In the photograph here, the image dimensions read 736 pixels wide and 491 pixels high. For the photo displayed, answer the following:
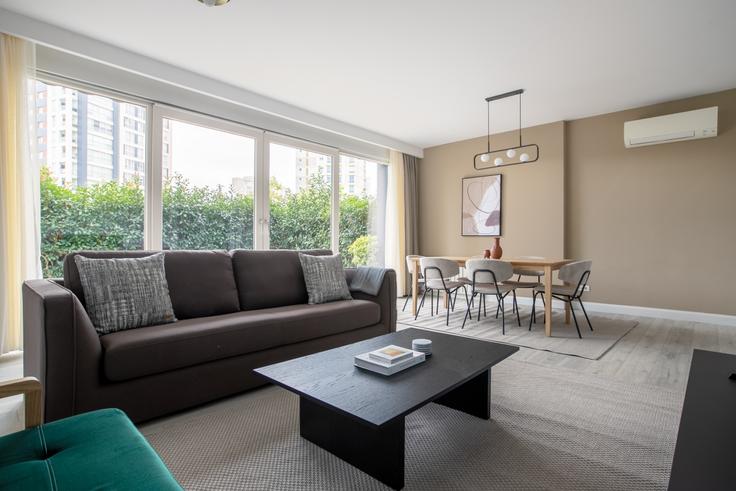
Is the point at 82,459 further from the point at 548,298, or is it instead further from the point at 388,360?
the point at 548,298

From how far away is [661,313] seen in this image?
15.0 feet

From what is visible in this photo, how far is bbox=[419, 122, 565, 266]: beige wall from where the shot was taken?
5262 millimetres

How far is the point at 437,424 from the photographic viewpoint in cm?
188

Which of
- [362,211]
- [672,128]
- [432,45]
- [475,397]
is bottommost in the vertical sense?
[475,397]

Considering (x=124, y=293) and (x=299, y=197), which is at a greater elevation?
(x=299, y=197)

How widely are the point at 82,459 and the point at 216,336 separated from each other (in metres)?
1.22

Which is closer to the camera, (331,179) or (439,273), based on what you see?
(439,273)

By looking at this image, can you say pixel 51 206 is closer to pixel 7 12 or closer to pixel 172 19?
pixel 7 12

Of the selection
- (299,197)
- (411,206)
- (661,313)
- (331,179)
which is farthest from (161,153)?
(661,313)

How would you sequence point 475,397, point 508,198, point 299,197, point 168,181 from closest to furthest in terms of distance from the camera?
point 475,397 < point 168,181 < point 299,197 < point 508,198

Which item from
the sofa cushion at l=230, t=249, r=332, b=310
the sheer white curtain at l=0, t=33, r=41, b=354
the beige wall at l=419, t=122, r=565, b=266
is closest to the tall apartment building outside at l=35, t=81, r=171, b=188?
the sheer white curtain at l=0, t=33, r=41, b=354

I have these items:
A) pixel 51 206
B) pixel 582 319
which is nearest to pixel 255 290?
pixel 51 206

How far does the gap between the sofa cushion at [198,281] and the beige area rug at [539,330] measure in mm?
1870

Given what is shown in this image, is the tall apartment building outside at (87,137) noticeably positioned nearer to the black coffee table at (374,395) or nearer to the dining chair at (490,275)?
the black coffee table at (374,395)
